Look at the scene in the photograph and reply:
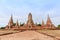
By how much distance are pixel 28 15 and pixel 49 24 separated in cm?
737

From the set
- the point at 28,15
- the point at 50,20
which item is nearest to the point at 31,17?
the point at 28,15

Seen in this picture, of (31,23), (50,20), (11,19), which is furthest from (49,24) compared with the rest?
(11,19)

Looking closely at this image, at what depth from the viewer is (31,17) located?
36.8 metres

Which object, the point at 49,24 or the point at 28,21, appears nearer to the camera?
the point at 49,24

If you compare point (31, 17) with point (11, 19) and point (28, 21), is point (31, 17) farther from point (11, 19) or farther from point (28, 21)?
point (11, 19)

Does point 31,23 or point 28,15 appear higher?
point 28,15

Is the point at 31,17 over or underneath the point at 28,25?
over

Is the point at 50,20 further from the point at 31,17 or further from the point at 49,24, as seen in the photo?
the point at 31,17

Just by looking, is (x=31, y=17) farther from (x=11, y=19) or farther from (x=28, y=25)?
(x=11, y=19)

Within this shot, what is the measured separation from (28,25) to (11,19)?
615cm

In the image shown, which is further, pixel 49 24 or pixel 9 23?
pixel 9 23

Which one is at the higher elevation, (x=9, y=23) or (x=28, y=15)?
(x=28, y=15)

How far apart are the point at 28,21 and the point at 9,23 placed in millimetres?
5668

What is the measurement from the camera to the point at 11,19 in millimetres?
37312
